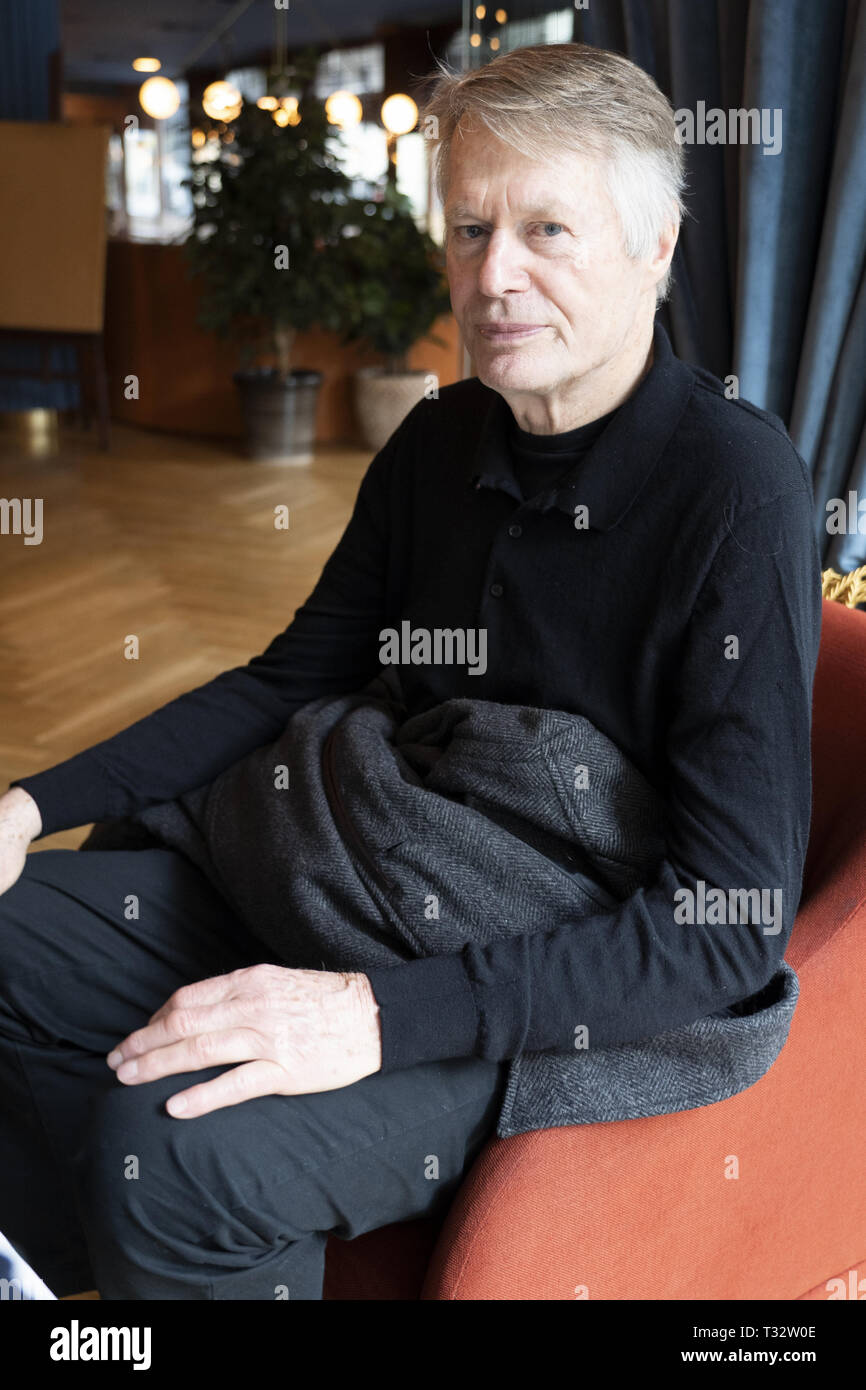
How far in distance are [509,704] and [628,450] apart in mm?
253

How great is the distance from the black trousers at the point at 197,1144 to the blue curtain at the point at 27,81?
6201 millimetres

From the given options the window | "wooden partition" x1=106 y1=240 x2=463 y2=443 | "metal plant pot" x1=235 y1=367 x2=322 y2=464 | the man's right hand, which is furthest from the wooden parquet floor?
the window

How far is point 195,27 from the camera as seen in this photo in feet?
32.7

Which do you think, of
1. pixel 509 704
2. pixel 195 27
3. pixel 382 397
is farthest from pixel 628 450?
pixel 195 27

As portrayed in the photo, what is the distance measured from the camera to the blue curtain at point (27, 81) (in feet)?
22.8

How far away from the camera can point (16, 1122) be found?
4.22 ft

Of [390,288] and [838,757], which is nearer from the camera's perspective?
[838,757]

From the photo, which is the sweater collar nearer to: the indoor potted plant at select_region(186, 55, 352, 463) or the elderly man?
the elderly man

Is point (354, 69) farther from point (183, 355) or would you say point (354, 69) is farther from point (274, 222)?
point (274, 222)

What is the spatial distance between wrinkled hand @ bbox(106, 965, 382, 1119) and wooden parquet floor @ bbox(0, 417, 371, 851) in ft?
5.24

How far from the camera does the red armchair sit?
A: 99cm

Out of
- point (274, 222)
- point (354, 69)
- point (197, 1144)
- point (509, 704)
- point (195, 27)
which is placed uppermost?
point (195, 27)

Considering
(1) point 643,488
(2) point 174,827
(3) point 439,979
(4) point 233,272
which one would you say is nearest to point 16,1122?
(2) point 174,827

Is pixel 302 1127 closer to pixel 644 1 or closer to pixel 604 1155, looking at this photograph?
pixel 604 1155
